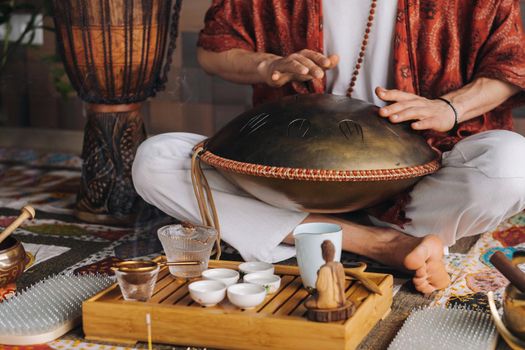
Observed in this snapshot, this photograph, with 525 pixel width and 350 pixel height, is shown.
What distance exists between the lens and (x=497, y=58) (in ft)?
8.48

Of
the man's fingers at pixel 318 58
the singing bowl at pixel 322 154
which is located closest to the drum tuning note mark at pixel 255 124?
the singing bowl at pixel 322 154

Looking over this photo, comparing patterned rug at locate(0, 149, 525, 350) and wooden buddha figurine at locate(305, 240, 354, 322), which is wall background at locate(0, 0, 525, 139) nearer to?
patterned rug at locate(0, 149, 525, 350)

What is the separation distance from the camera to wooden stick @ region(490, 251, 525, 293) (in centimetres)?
190

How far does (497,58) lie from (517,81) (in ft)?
0.31

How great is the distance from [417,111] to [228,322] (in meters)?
0.89

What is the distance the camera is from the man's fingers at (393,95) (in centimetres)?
243

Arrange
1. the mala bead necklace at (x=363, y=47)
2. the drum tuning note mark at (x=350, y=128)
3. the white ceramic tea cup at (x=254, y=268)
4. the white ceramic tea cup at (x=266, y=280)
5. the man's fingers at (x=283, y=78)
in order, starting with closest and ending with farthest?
the white ceramic tea cup at (x=266, y=280) → the white ceramic tea cup at (x=254, y=268) → the drum tuning note mark at (x=350, y=128) → the man's fingers at (x=283, y=78) → the mala bead necklace at (x=363, y=47)

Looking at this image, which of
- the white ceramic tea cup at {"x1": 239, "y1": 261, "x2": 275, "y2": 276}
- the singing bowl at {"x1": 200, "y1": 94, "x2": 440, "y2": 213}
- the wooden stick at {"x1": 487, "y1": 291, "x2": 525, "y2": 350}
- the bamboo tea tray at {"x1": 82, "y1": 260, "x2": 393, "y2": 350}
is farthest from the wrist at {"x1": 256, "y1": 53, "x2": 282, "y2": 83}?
the wooden stick at {"x1": 487, "y1": 291, "x2": 525, "y2": 350}

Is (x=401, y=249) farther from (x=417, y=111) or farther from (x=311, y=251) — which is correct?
(x=311, y=251)

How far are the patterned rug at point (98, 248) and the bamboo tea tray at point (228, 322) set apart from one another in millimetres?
46

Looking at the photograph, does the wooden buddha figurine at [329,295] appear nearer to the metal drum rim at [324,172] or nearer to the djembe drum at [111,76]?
the metal drum rim at [324,172]

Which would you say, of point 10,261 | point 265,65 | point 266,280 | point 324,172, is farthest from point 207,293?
point 265,65

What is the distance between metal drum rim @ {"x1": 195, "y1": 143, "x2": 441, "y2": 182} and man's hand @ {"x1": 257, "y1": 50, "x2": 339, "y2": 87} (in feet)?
1.13

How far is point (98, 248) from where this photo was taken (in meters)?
2.93
